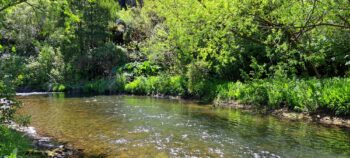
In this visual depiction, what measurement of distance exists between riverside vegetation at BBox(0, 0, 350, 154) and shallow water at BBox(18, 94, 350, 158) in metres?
2.19

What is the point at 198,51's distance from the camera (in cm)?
2441

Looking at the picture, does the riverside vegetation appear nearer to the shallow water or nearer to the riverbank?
the riverbank

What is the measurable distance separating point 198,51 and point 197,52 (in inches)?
11.3

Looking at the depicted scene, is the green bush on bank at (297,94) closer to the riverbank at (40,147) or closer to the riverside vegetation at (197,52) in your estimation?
the riverside vegetation at (197,52)

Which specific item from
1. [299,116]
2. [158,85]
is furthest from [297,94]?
[158,85]

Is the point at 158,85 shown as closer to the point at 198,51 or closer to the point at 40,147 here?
the point at 198,51

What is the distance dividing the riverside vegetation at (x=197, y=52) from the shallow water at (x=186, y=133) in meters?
2.19

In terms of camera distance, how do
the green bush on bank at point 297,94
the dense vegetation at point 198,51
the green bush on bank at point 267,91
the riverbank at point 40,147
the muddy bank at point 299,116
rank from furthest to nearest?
the green bush on bank at point 267,91, the green bush on bank at point 297,94, the muddy bank at point 299,116, the dense vegetation at point 198,51, the riverbank at point 40,147

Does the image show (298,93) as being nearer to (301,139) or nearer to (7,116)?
(301,139)

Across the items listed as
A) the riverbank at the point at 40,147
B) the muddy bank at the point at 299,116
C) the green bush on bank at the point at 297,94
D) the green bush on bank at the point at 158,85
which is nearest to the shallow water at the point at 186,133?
the riverbank at the point at 40,147

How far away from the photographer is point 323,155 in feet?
34.1

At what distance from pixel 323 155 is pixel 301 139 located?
194 centimetres

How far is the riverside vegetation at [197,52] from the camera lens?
12828 mm

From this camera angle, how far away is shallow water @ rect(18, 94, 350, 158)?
11023 mm
